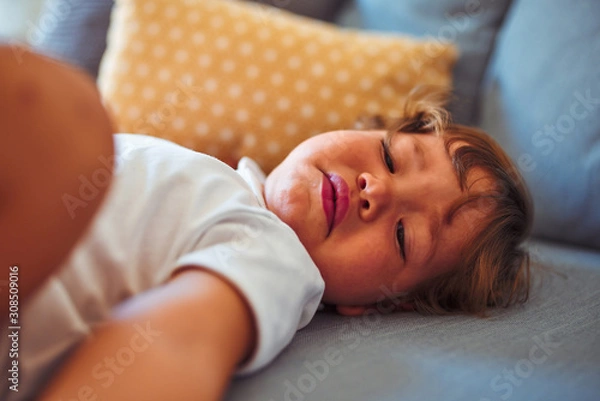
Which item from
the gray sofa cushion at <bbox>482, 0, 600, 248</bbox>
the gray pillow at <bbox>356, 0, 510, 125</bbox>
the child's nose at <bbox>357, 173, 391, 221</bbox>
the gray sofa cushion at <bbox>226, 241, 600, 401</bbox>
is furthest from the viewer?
the gray pillow at <bbox>356, 0, 510, 125</bbox>

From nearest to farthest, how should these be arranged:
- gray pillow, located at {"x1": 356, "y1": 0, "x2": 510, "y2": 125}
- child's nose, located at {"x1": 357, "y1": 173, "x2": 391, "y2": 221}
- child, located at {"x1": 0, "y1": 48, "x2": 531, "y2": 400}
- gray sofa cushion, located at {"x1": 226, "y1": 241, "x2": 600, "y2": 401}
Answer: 1. child, located at {"x1": 0, "y1": 48, "x2": 531, "y2": 400}
2. gray sofa cushion, located at {"x1": 226, "y1": 241, "x2": 600, "y2": 401}
3. child's nose, located at {"x1": 357, "y1": 173, "x2": 391, "y2": 221}
4. gray pillow, located at {"x1": 356, "y1": 0, "x2": 510, "y2": 125}

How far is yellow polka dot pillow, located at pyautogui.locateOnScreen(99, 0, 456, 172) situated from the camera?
3.76 feet

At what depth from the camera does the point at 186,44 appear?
1177mm

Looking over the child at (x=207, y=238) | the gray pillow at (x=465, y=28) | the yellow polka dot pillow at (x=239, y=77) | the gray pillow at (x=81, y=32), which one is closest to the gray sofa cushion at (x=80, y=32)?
the gray pillow at (x=81, y=32)

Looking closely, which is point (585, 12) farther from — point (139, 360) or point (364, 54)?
point (139, 360)

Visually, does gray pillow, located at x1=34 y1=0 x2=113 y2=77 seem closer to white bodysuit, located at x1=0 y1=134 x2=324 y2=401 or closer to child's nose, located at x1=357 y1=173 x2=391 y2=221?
white bodysuit, located at x1=0 y1=134 x2=324 y2=401

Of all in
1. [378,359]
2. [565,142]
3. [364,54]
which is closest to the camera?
[378,359]

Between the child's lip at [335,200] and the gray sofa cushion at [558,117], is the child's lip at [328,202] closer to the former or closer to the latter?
the child's lip at [335,200]

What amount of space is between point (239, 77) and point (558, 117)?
64 cm

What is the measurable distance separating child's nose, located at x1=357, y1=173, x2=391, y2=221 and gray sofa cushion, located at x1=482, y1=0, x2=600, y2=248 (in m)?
0.47

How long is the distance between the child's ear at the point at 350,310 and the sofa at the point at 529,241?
30mm

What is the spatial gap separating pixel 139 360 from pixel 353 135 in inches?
21.7

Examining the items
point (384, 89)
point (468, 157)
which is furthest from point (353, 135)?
point (384, 89)

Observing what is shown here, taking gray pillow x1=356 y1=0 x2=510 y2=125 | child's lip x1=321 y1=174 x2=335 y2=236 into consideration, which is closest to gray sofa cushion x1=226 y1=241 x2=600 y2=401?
child's lip x1=321 y1=174 x2=335 y2=236
